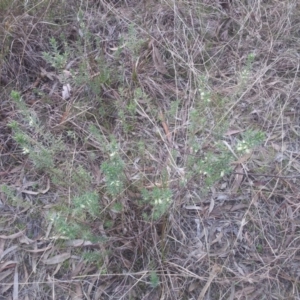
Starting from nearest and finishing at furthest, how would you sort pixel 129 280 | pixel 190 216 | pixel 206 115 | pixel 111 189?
1. pixel 111 189
2. pixel 129 280
3. pixel 190 216
4. pixel 206 115

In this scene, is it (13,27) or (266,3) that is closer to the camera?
(13,27)

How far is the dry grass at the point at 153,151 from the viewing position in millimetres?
2090

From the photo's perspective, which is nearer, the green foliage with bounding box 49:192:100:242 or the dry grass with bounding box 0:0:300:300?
the green foliage with bounding box 49:192:100:242

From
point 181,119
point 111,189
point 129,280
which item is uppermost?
point 111,189

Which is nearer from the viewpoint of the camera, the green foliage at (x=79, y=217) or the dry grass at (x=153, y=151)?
the green foliage at (x=79, y=217)

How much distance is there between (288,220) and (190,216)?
1.56 ft

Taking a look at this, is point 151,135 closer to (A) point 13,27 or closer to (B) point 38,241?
(B) point 38,241

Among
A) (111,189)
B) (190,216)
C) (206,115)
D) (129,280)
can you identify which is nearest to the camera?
(111,189)

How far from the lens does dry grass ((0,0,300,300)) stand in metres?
2.09

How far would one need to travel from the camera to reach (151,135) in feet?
8.13

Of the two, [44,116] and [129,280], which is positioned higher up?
[44,116]

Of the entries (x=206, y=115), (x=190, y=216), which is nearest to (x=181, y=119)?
(x=206, y=115)

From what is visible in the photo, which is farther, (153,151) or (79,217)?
(153,151)

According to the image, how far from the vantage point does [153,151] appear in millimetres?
2389
